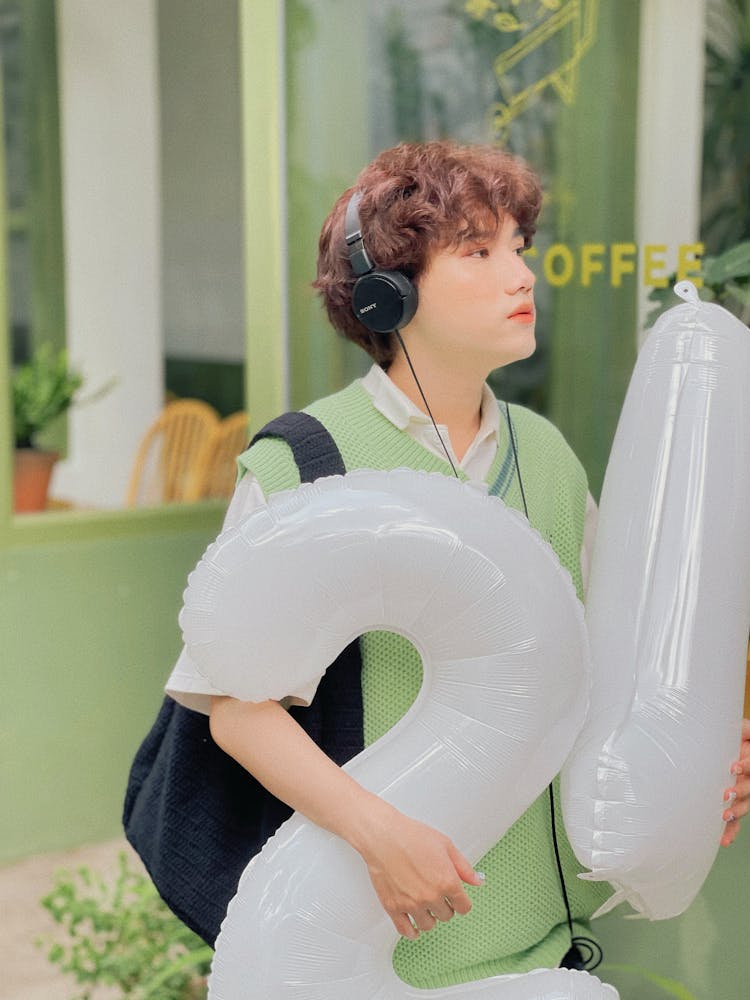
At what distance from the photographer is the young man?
1071 millimetres

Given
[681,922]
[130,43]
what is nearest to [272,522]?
[681,922]

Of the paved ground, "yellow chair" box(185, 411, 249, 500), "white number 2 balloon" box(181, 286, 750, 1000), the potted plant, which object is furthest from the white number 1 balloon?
"yellow chair" box(185, 411, 249, 500)

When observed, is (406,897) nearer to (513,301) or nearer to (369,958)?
(369,958)

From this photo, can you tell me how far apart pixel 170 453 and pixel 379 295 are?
2.74m

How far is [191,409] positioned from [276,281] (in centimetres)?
174

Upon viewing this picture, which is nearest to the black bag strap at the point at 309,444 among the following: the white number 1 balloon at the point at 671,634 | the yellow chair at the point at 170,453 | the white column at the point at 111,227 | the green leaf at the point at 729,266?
the white number 1 balloon at the point at 671,634

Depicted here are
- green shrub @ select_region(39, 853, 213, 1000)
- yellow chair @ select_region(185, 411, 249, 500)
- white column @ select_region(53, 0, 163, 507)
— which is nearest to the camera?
green shrub @ select_region(39, 853, 213, 1000)

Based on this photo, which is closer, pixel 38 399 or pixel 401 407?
pixel 401 407

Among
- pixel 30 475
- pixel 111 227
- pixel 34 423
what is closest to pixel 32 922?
pixel 30 475

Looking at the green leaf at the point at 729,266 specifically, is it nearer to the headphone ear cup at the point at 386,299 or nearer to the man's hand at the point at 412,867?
the headphone ear cup at the point at 386,299

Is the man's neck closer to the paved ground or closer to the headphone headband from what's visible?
the headphone headband

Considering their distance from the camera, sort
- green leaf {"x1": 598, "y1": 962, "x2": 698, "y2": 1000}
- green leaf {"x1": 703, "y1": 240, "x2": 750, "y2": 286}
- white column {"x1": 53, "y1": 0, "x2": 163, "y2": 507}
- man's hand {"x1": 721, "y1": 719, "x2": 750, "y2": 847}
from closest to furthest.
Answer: man's hand {"x1": 721, "y1": 719, "x2": 750, "y2": 847}, green leaf {"x1": 598, "y1": 962, "x2": 698, "y2": 1000}, green leaf {"x1": 703, "y1": 240, "x2": 750, "y2": 286}, white column {"x1": 53, "y1": 0, "x2": 163, "y2": 507}

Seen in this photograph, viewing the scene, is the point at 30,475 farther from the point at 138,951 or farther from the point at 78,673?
the point at 138,951

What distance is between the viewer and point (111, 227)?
399 centimetres
